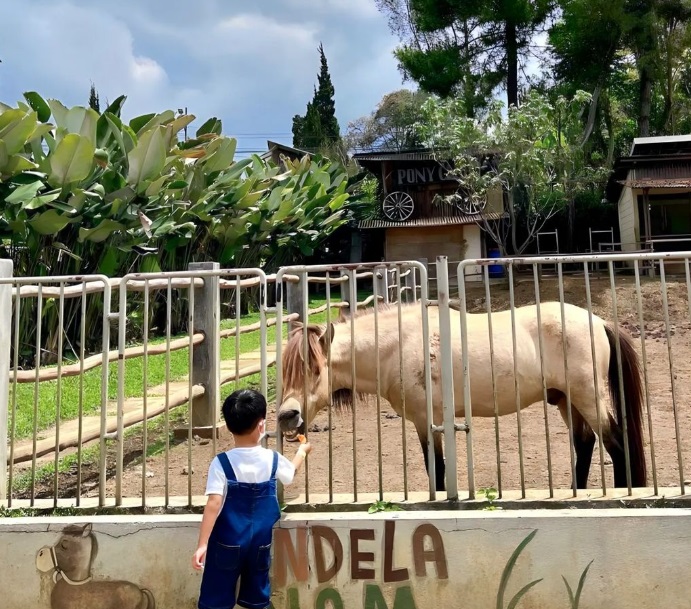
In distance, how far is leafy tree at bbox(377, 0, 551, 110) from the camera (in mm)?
25078

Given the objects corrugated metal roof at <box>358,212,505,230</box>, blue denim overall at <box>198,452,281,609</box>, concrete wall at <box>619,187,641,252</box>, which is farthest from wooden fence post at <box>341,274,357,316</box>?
corrugated metal roof at <box>358,212,505,230</box>

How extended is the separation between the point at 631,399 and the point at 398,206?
20564mm

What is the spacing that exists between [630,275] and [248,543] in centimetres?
1893

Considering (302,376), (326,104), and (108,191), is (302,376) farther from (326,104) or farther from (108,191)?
(326,104)

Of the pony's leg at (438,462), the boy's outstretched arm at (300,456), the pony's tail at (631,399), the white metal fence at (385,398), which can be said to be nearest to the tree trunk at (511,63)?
the white metal fence at (385,398)

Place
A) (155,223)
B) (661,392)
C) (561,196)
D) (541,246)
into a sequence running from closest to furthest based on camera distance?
(661,392) < (155,223) < (561,196) < (541,246)

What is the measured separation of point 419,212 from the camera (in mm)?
24609

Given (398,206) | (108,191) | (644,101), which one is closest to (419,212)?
(398,206)

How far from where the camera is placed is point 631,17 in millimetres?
24109

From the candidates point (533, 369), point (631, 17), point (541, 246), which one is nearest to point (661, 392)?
point (533, 369)

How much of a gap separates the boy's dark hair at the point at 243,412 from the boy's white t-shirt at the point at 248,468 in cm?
10

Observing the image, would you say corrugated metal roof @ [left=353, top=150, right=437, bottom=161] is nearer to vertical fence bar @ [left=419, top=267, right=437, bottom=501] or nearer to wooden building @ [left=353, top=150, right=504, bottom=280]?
wooden building @ [left=353, top=150, right=504, bottom=280]

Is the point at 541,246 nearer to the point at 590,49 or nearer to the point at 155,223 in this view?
the point at 590,49

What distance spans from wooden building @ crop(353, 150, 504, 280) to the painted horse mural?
21.5 m
